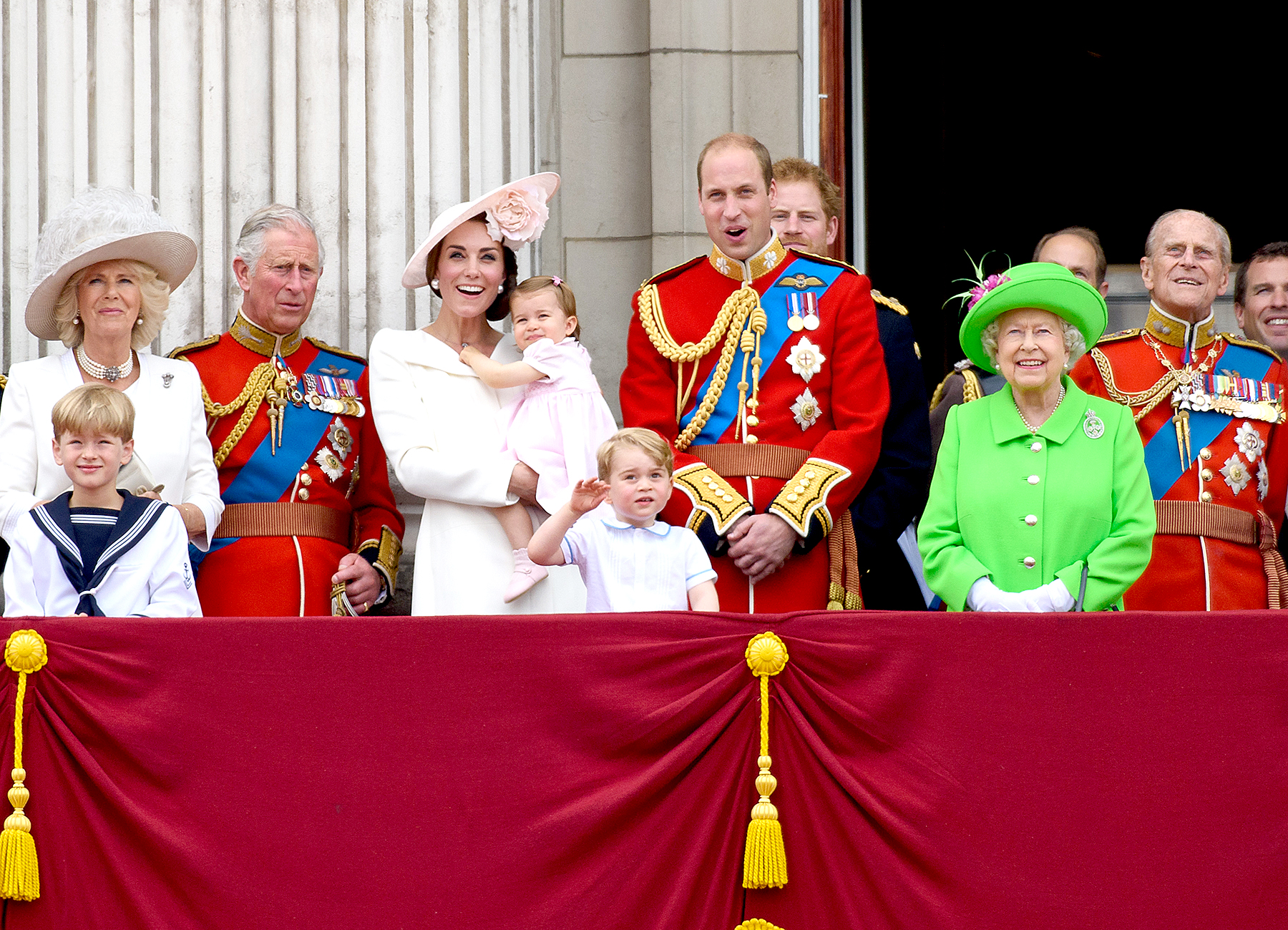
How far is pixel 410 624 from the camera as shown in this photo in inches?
140

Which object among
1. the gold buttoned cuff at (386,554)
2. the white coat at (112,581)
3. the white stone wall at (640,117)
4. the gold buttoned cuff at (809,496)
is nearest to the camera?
the white coat at (112,581)

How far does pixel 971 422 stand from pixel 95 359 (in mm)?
2186

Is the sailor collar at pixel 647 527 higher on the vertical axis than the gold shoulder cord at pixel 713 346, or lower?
lower

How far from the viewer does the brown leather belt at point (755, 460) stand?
14.4 feet

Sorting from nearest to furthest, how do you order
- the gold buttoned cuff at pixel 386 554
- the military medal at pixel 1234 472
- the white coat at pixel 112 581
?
the white coat at pixel 112 581 < the military medal at pixel 1234 472 < the gold buttoned cuff at pixel 386 554

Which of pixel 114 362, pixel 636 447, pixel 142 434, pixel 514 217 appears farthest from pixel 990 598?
pixel 114 362

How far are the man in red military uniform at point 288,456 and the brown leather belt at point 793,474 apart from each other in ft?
3.26

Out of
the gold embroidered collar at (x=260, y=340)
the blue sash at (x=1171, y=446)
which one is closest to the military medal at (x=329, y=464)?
the gold embroidered collar at (x=260, y=340)

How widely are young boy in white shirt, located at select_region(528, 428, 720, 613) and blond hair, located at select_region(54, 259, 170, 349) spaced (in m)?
1.34

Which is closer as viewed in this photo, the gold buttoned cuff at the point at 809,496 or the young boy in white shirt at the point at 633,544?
the young boy in white shirt at the point at 633,544

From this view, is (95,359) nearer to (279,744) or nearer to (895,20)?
(279,744)

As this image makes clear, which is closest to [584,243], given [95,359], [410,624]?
[95,359]

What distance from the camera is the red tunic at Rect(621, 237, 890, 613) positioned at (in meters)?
4.27

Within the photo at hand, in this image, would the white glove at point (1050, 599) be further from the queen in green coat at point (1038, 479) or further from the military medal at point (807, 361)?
the military medal at point (807, 361)
